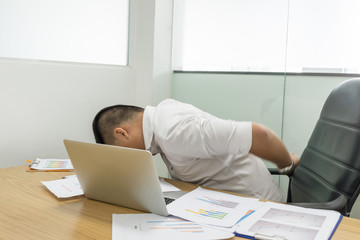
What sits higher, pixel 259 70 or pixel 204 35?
pixel 204 35

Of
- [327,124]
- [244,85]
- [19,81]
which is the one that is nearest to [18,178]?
[19,81]

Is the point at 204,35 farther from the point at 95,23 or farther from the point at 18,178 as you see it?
the point at 18,178

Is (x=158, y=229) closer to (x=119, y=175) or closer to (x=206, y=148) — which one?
(x=119, y=175)

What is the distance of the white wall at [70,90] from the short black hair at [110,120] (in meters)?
0.56

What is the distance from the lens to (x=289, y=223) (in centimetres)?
103

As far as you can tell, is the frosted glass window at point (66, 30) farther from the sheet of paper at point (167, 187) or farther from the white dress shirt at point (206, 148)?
the sheet of paper at point (167, 187)

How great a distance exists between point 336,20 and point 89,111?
151 cm

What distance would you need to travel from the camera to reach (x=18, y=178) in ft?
4.99

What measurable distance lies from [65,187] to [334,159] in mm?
990

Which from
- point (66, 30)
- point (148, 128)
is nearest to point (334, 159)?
point (148, 128)

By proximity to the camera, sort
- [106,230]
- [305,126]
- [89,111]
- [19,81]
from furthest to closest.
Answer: [89,111]
[305,126]
[19,81]
[106,230]

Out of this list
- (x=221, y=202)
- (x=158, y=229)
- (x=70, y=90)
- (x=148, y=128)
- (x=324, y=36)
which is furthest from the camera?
(x=70, y=90)

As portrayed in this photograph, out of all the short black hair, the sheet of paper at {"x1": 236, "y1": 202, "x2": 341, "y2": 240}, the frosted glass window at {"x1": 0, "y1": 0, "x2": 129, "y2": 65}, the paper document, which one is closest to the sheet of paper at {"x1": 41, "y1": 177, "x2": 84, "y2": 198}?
the paper document

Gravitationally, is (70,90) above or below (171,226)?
above
